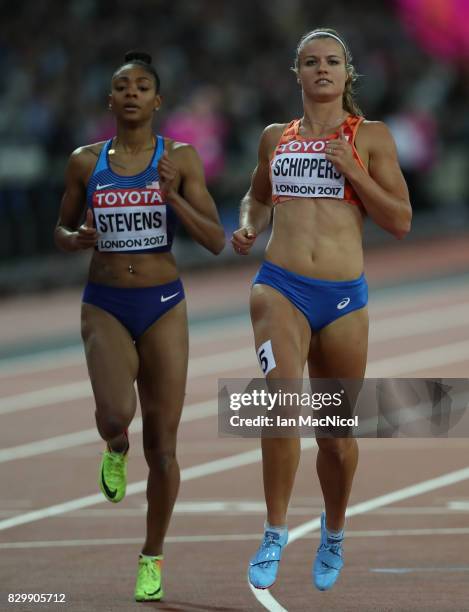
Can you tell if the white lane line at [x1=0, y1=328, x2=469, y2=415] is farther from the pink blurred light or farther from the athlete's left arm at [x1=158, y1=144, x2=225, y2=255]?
the pink blurred light

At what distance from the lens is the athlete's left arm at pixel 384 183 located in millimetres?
7762

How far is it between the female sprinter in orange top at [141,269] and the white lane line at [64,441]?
14.3 ft

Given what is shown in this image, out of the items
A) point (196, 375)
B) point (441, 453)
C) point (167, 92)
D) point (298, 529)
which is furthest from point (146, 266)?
point (167, 92)

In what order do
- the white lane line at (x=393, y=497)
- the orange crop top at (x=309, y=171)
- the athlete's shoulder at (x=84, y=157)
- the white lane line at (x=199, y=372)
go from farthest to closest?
Result: the white lane line at (x=199, y=372)
the white lane line at (x=393, y=497)
the athlete's shoulder at (x=84, y=157)
the orange crop top at (x=309, y=171)

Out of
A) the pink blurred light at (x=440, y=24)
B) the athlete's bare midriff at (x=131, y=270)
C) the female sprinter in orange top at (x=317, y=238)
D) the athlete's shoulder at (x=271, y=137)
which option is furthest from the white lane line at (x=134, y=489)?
the pink blurred light at (x=440, y=24)

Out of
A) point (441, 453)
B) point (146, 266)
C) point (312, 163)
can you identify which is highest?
point (312, 163)

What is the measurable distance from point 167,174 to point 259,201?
520mm

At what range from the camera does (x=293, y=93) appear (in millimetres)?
26922

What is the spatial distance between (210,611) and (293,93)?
19776 millimetres

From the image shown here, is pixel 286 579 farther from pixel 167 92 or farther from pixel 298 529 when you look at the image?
pixel 167 92

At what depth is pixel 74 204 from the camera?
8.48 metres

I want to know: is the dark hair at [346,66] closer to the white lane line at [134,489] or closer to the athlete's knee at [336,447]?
the athlete's knee at [336,447]

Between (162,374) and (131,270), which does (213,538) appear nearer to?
(162,374)

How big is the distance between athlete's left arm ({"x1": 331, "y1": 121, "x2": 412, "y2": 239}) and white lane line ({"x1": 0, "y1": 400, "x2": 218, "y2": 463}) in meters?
5.45
